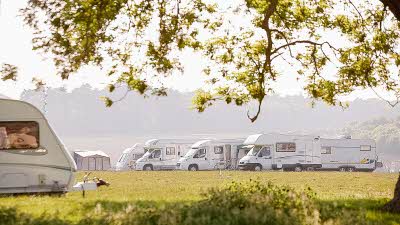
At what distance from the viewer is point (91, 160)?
65750 mm

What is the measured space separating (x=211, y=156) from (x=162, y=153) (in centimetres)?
439

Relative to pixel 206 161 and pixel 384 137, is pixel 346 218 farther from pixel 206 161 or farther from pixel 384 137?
pixel 384 137

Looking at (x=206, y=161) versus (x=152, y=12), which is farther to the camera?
(x=206, y=161)

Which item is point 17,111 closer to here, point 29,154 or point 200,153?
point 29,154

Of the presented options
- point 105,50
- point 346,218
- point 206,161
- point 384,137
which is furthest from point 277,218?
point 384,137

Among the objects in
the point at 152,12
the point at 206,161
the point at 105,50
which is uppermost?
the point at 152,12

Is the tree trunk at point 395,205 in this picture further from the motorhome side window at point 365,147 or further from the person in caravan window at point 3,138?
the motorhome side window at point 365,147

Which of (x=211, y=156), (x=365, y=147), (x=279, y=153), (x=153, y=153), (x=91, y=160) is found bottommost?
(x=91, y=160)

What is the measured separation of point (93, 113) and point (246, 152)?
14100 centimetres

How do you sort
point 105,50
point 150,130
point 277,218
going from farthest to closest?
point 150,130, point 105,50, point 277,218

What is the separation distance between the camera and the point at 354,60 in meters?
17.1

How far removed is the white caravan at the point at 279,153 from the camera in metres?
45.5

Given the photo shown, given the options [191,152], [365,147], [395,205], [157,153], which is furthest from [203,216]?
[365,147]

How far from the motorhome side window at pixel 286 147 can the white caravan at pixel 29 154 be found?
30462 millimetres
